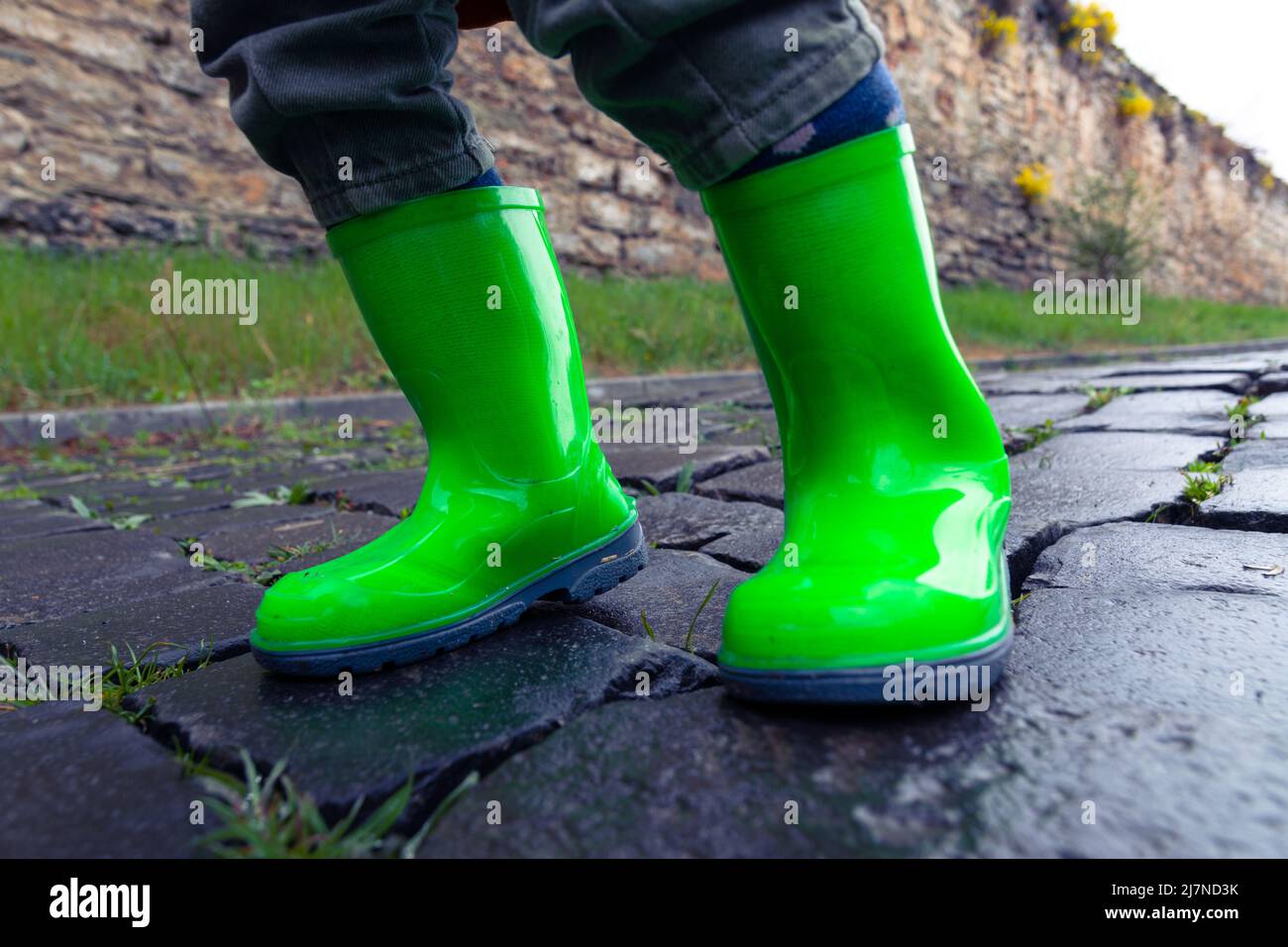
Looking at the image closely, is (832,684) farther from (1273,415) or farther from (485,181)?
(1273,415)

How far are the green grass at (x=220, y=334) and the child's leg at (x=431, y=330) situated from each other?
3319mm

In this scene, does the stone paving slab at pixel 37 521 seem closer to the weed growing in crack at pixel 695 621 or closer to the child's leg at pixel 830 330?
the weed growing in crack at pixel 695 621

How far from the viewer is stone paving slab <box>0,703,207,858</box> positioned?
65 centimetres

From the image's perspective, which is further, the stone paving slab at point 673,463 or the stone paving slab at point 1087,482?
the stone paving slab at point 673,463

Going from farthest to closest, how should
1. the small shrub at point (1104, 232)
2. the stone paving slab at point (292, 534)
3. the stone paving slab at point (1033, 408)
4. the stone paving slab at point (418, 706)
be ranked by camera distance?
the small shrub at point (1104, 232) < the stone paving slab at point (1033, 408) < the stone paving slab at point (292, 534) < the stone paving slab at point (418, 706)

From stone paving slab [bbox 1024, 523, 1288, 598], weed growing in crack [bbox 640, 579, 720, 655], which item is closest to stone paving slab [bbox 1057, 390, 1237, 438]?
stone paving slab [bbox 1024, 523, 1288, 598]

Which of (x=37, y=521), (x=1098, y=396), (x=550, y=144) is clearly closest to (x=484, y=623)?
(x=37, y=521)

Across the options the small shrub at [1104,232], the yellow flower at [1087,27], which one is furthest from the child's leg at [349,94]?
the yellow flower at [1087,27]

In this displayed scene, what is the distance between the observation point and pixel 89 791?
720mm

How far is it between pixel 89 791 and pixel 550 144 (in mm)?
6890

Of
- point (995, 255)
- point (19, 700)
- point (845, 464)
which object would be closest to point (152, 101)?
point (19, 700)

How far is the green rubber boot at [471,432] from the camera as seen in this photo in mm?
966
